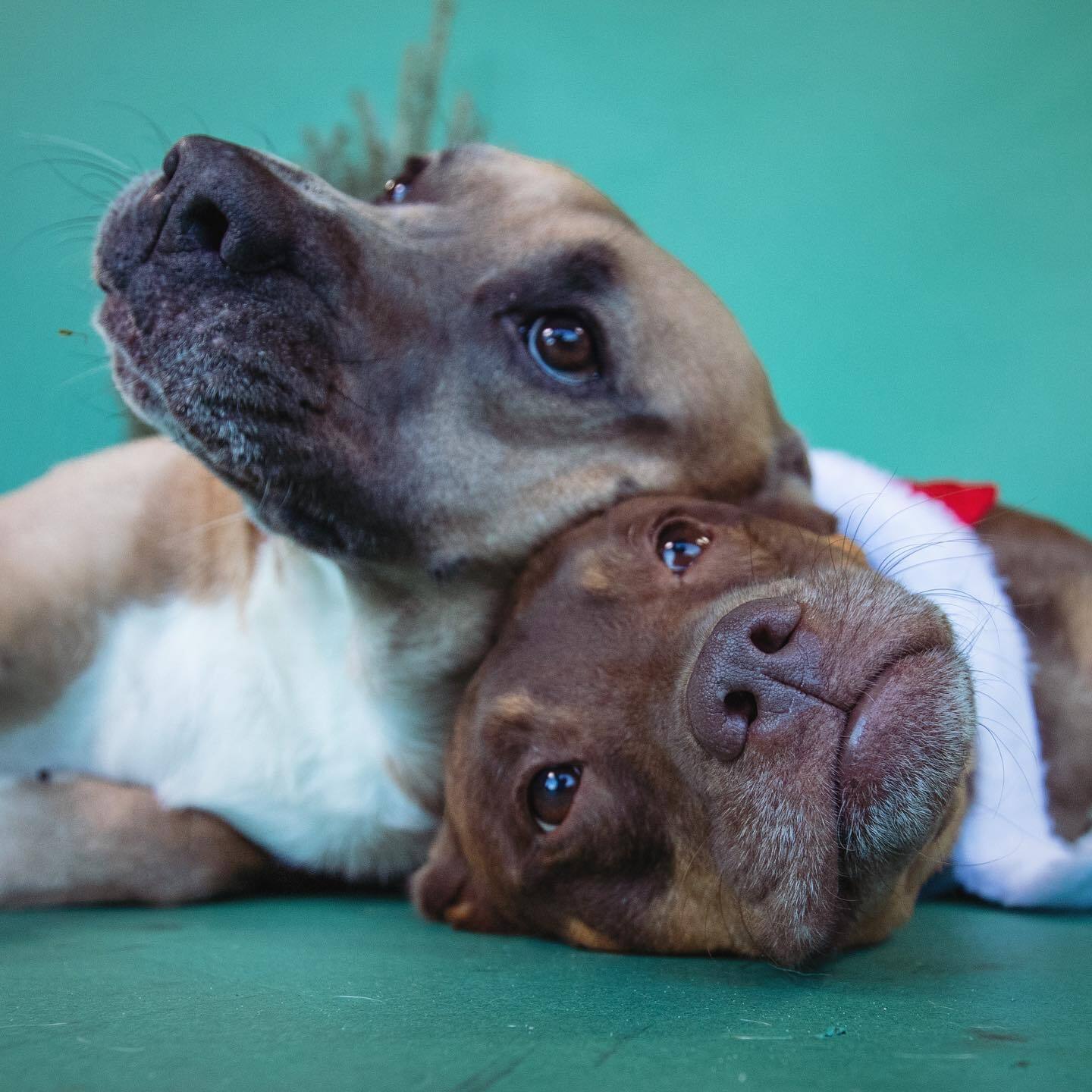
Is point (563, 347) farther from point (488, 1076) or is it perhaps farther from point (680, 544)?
point (488, 1076)

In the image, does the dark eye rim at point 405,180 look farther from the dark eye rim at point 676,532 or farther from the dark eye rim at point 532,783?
the dark eye rim at point 532,783

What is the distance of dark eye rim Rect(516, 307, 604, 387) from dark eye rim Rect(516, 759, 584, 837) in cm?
69

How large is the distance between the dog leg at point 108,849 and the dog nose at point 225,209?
1.14 meters

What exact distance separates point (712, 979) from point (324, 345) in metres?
1.07

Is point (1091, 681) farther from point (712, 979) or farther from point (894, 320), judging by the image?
point (894, 320)

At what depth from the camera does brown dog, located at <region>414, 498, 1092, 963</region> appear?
141 centimetres

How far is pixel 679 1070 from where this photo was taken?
1.01 m

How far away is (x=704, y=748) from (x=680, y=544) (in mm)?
458

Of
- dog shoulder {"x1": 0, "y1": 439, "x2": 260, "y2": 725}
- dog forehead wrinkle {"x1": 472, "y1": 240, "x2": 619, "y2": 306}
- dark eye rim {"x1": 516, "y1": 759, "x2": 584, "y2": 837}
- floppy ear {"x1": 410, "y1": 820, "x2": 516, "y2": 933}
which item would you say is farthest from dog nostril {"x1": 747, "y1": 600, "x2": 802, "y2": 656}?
dog shoulder {"x1": 0, "y1": 439, "x2": 260, "y2": 725}

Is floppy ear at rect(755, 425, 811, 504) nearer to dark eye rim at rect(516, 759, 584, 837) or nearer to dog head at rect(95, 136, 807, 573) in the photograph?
dog head at rect(95, 136, 807, 573)

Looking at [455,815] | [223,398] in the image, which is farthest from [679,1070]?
[223,398]

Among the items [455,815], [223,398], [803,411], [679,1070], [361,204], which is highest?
[803,411]

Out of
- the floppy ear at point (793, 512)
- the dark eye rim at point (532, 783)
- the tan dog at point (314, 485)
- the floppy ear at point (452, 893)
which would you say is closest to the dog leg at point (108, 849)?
the tan dog at point (314, 485)

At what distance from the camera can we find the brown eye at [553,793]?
1681 mm
